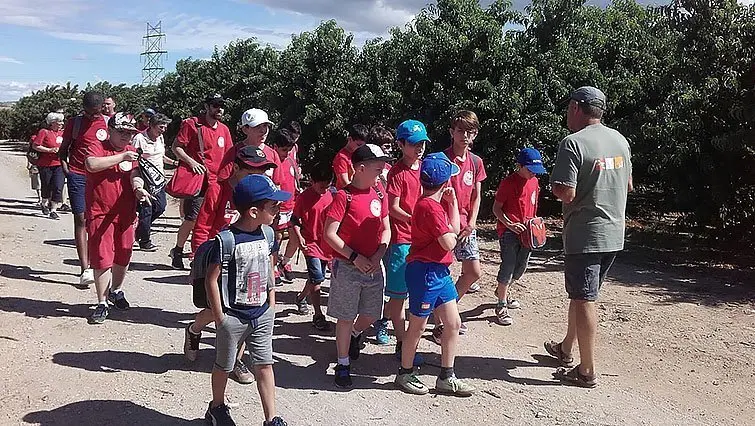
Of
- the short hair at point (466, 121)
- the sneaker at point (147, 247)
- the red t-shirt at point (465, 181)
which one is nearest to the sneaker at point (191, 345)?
the red t-shirt at point (465, 181)

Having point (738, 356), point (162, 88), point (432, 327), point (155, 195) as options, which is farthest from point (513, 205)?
point (162, 88)

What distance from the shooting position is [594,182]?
488cm

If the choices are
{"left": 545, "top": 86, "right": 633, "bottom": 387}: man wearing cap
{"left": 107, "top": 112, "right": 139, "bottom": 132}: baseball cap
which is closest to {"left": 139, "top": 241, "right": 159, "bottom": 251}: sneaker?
{"left": 107, "top": 112, "right": 139, "bottom": 132}: baseball cap

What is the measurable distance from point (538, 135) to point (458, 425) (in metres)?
8.06

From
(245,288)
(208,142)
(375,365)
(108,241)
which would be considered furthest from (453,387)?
(208,142)

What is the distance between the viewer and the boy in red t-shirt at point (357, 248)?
479 cm

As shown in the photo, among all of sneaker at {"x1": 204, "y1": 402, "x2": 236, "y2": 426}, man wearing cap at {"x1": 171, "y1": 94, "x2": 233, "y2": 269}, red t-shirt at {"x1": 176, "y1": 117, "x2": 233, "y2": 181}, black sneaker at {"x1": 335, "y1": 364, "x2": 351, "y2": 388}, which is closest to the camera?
sneaker at {"x1": 204, "y1": 402, "x2": 236, "y2": 426}

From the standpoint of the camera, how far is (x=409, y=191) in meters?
5.37

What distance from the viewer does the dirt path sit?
4484mm

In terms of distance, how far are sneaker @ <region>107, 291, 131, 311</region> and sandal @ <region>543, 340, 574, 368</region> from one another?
374cm

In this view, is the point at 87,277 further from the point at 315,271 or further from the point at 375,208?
the point at 375,208

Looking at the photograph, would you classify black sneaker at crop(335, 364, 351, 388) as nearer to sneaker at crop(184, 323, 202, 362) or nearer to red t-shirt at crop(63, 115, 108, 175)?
sneaker at crop(184, 323, 202, 362)

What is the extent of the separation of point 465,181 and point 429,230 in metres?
1.36

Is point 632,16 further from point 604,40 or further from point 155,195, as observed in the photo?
point 155,195
